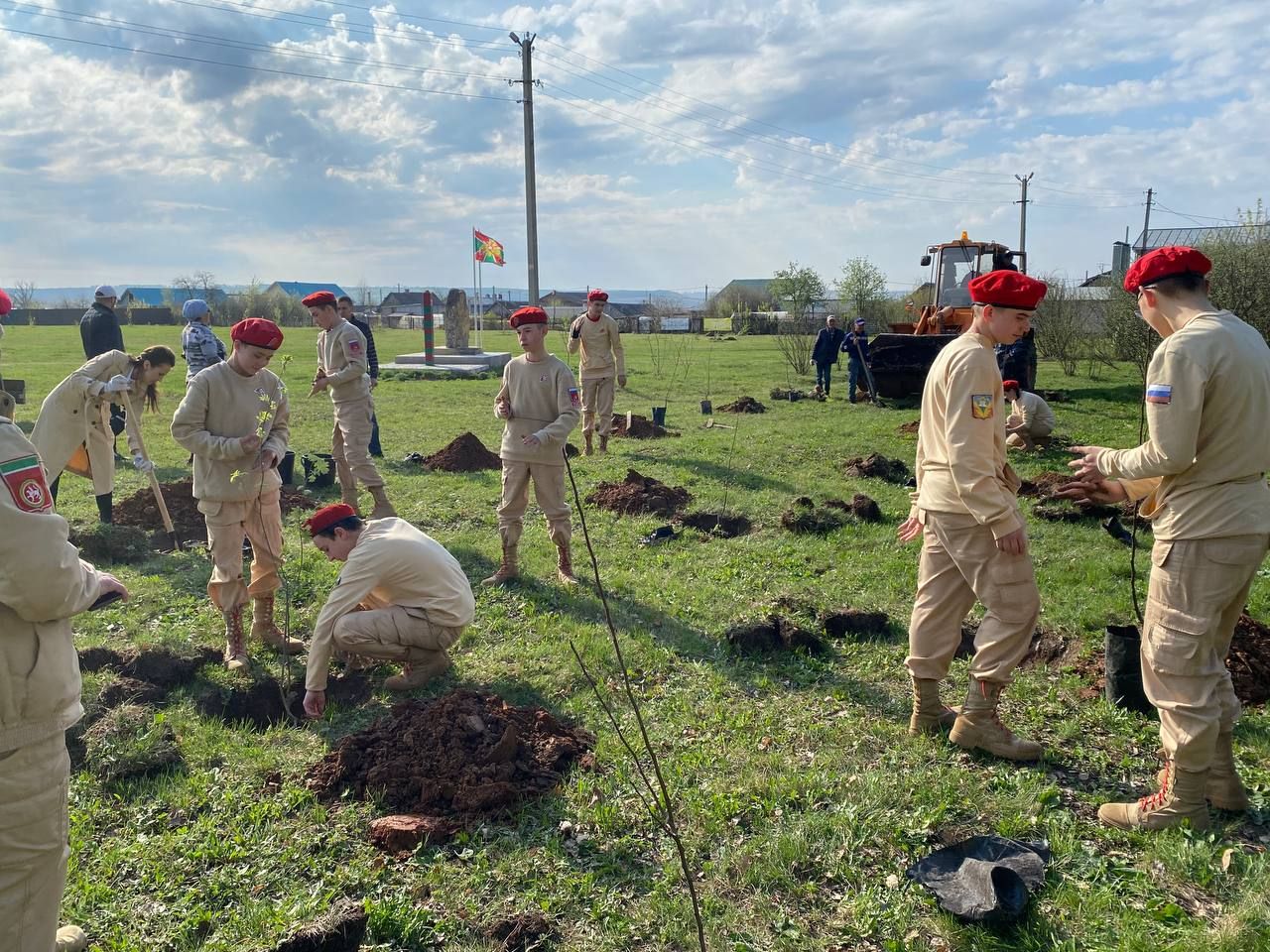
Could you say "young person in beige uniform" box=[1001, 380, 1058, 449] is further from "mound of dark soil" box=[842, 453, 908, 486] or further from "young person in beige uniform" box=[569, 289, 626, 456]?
"young person in beige uniform" box=[569, 289, 626, 456]

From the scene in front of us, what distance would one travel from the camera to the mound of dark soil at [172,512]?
7887 millimetres

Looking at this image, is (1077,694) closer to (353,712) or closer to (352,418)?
(353,712)

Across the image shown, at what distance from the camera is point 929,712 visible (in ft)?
13.9

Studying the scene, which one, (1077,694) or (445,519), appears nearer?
(1077,694)

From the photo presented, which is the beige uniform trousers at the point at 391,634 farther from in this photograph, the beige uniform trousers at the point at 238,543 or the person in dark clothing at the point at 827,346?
the person in dark clothing at the point at 827,346

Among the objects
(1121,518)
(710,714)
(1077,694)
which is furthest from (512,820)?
(1121,518)

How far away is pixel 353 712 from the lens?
472cm

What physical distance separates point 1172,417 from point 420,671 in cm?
387

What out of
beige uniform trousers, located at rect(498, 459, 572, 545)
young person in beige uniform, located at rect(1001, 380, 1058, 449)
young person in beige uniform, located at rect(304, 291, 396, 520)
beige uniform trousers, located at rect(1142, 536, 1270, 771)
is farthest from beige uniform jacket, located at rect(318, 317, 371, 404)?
young person in beige uniform, located at rect(1001, 380, 1058, 449)

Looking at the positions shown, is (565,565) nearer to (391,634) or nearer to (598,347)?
(391,634)

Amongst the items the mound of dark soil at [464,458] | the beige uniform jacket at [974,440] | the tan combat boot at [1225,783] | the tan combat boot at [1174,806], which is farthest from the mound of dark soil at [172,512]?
the tan combat boot at [1225,783]

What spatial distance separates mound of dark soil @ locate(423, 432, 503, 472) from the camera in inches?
426

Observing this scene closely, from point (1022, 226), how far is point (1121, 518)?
49593 mm

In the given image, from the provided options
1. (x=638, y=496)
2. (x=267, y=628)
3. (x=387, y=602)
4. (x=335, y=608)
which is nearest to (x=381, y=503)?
(x=638, y=496)
